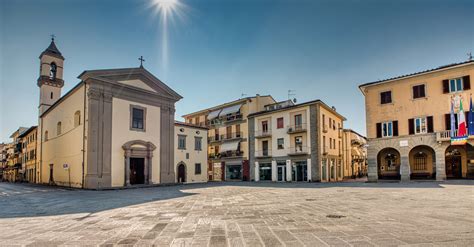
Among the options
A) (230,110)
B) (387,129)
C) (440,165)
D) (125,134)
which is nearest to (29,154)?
(125,134)

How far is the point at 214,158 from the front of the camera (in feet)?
129

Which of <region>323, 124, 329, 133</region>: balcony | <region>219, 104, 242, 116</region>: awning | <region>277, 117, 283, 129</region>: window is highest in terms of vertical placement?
<region>219, 104, 242, 116</region>: awning

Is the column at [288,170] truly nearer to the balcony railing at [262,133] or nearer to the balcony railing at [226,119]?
the balcony railing at [262,133]

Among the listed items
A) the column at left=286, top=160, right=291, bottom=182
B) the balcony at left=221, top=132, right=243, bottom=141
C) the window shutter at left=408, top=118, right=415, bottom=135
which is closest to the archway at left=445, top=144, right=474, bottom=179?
the window shutter at left=408, top=118, right=415, bottom=135

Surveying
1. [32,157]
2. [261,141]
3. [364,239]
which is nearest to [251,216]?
[364,239]

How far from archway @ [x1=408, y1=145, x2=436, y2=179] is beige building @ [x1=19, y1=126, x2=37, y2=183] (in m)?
40.1

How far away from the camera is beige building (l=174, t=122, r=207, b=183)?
28.1 m

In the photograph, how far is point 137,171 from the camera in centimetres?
2305

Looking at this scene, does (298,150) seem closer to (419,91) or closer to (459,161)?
(419,91)

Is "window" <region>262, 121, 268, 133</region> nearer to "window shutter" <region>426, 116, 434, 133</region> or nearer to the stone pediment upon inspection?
the stone pediment

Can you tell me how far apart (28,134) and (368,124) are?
4370cm

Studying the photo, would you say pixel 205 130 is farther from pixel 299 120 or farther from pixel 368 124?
pixel 368 124

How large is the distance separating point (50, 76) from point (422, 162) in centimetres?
3895

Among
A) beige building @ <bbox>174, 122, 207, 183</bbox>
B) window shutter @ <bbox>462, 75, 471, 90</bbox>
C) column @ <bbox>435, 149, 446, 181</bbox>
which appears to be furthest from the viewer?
beige building @ <bbox>174, 122, 207, 183</bbox>
